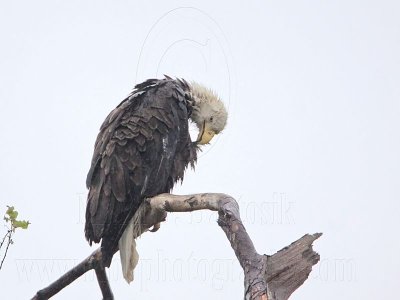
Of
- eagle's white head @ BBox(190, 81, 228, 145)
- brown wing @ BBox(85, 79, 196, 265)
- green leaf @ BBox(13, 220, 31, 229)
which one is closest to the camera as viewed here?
green leaf @ BBox(13, 220, 31, 229)

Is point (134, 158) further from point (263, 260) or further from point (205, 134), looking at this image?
point (263, 260)

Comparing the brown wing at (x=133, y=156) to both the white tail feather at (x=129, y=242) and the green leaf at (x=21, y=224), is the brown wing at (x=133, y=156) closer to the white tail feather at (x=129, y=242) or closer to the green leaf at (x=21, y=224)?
the white tail feather at (x=129, y=242)

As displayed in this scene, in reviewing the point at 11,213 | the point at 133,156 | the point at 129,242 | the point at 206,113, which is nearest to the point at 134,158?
the point at 133,156


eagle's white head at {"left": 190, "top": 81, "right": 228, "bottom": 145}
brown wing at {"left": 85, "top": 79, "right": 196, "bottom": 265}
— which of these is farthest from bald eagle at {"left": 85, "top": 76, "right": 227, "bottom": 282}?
eagle's white head at {"left": 190, "top": 81, "right": 228, "bottom": 145}

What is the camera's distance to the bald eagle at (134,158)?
6207mm

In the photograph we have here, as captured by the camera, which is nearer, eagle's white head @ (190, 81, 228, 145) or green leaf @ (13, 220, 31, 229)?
green leaf @ (13, 220, 31, 229)

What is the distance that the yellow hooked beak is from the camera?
23.7 ft

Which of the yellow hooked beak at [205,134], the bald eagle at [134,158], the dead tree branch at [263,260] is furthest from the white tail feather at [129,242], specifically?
the dead tree branch at [263,260]

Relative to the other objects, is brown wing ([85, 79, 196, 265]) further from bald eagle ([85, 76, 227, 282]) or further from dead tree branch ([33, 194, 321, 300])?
dead tree branch ([33, 194, 321, 300])

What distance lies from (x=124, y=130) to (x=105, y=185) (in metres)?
0.46

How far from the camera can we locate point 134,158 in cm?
641

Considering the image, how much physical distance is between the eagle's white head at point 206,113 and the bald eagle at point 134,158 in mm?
104

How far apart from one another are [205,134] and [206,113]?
0.19 metres

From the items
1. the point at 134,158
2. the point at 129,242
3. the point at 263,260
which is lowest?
the point at 263,260
